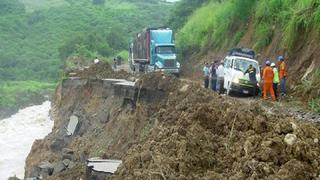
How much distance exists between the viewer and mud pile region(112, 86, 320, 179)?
30.5ft

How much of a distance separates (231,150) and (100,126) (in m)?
16.0

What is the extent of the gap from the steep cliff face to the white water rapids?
4.51 m

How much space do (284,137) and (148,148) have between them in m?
2.87

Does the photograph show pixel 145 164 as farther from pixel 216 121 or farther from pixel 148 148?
pixel 216 121

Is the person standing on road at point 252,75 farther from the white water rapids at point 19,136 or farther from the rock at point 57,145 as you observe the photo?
the white water rapids at point 19,136

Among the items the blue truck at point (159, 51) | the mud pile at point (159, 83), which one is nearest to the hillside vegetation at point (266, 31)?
the blue truck at point (159, 51)

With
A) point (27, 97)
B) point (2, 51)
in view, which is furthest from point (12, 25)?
point (27, 97)

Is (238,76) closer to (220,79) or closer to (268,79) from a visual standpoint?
(220,79)

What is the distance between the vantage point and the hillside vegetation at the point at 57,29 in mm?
84688

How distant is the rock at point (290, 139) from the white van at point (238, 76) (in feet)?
43.8

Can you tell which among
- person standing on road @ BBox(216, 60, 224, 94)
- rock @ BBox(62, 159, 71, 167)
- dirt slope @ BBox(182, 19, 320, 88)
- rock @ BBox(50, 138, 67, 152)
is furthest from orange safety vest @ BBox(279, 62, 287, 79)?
rock @ BBox(50, 138, 67, 152)

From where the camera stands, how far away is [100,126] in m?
26.0

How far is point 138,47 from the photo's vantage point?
4500cm

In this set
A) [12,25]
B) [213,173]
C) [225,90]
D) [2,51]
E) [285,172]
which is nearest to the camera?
[285,172]
